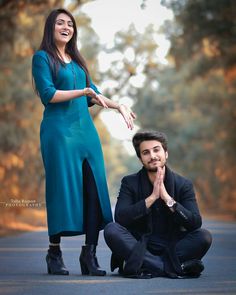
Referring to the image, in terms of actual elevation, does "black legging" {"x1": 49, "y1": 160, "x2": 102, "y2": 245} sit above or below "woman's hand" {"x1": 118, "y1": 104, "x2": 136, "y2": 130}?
below

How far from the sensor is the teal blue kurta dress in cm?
662

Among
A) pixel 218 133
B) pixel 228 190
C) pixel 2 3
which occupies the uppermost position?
pixel 2 3

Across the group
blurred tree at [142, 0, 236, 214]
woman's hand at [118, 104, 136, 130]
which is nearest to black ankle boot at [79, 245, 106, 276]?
woman's hand at [118, 104, 136, 130]

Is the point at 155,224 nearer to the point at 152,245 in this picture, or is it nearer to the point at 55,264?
the point at 152,245

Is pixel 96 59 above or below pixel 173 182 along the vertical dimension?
above

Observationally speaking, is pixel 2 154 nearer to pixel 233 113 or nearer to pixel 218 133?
pixel 233 113

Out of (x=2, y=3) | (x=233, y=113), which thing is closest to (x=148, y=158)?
(x=2, y=3)

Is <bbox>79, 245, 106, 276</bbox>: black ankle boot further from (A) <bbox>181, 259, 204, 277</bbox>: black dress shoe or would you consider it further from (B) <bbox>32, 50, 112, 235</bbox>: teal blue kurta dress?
(A) <bbox>181, 259, 204, 277</bbox>: black dress shoe

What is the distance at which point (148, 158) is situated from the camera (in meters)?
6.47

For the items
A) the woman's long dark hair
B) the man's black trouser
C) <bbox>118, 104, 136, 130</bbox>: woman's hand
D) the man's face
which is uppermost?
the woman's long dark hair

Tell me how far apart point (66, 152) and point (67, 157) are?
4 centimetres

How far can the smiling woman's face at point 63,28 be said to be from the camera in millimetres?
6711

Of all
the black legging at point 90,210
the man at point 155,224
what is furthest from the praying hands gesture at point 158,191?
the black legging at point 90,210

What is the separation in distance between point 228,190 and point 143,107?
15.2 metres
